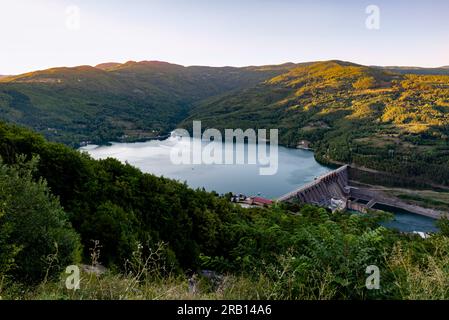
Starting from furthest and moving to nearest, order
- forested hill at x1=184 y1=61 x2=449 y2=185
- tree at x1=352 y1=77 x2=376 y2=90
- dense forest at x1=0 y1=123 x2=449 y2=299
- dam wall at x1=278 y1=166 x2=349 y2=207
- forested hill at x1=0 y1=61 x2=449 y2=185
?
tree at x1=352 y1=77 x2=376 y2=90 < forested hill at x1=0 y1=61 x2=449 y2=185 < forested hill at x1=184 y1=61 x2=449 y2=185 < dam wall at x1=278 y1=166 x2=349 y2=207 < dense forest at x1=0 y1=123 x2=449 y2=299

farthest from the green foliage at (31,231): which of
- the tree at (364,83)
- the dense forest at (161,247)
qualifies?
the tree at (364,83)

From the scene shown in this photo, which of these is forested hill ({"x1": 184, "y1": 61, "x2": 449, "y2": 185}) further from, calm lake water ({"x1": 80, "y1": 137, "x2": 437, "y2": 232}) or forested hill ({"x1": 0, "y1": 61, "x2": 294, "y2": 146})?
forested hill ({"x1": 0, "y1": 61, "x2": 294, "y2": 146})

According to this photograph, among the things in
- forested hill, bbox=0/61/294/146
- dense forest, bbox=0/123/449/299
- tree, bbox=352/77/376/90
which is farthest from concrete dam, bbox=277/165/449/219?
tree, bbox=352/77/376/90

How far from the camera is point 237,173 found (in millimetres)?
77812

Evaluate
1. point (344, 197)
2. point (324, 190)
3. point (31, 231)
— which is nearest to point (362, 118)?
point (344, 197)

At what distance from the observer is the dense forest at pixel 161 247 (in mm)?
4195

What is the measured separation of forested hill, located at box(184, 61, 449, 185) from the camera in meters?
91.2

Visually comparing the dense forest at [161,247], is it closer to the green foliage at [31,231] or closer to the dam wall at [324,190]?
the green foliage at [31,231]

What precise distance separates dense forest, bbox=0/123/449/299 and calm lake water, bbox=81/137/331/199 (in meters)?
43.4

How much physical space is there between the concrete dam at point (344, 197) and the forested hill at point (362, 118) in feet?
49.0

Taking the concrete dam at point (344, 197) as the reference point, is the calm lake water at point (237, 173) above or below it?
above

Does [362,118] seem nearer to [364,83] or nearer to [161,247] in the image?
[364,83]

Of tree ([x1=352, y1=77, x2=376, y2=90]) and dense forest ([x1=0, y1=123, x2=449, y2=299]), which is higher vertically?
tree ([x1=352, y1=77, x2=376, y2=90])

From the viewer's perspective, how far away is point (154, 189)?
19.0 m
